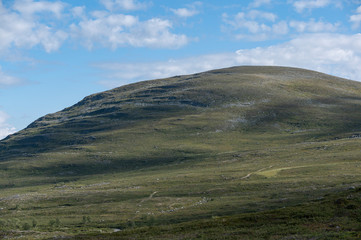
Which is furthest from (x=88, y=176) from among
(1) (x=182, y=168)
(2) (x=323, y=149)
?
(2) (x=323, y=149)

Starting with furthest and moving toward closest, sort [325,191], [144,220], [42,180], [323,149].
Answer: [42,180] → [323,149] → [325,191] → [144,220]

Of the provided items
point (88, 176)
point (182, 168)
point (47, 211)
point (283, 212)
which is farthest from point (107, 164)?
point (283, 212)

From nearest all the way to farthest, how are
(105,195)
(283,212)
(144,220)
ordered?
(283,212), (144,220), (105,195)

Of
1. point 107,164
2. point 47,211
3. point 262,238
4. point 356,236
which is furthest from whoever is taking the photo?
point 107,164

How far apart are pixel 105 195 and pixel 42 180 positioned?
67397mm

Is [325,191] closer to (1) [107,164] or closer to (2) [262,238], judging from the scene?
(2) [262,238]

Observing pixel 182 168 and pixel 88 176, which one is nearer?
pixel 182 168

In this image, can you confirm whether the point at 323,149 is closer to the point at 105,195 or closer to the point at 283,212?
the point at 105,195

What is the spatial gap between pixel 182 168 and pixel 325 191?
80.3 meters

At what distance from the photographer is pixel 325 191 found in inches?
3775

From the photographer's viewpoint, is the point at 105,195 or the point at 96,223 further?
the point at 105,195

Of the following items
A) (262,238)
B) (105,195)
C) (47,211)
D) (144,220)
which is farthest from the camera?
(105,195)

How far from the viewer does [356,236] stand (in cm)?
4516

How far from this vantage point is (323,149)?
165000mm
